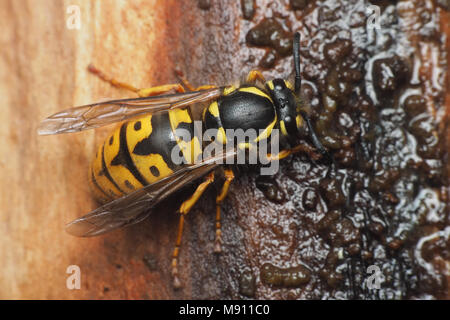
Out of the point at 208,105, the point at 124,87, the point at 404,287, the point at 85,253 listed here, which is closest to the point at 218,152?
the point at 208,105

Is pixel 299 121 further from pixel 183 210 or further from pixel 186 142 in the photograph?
pixel 183 210

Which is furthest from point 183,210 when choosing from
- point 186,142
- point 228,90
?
point 228,90

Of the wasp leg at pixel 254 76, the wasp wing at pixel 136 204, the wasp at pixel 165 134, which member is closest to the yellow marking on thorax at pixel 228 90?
the wasp at pixel 165 134

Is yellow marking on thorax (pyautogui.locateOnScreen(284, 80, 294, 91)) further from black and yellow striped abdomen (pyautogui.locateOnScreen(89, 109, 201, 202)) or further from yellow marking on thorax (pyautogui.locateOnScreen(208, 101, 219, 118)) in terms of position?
black and yellow striped abdomen (pyautogui.locateOnScreen(89, 109, 201, 202))

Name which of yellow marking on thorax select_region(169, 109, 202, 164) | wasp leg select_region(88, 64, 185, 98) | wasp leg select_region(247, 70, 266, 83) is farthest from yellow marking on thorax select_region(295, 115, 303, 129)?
wasp leg select_region(88, 64, 185, 98)

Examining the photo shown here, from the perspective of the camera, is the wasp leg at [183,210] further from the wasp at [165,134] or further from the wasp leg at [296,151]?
the wasp leg at [296,151]
